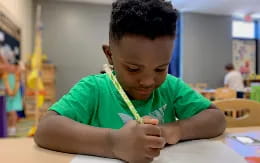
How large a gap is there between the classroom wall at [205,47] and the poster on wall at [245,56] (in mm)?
291

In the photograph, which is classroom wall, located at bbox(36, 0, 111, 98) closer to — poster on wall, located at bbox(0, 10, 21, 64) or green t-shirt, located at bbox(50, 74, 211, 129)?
poster on wall, located at bbox(0, 10, 21, 64)

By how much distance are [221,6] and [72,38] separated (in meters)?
2.92

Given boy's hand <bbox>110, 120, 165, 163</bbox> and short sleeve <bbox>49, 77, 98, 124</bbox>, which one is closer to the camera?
boy's hand <bbox>110, 120, 165, 163</bbox>

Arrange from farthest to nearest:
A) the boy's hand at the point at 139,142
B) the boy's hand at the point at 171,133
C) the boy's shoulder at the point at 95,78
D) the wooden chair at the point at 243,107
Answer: the wooden chair at the point at 243,107 < the boy's shoulder at the point at 95,78 < the boy's hand at the point at 171,133 < the boy's hand at the point at 139,142

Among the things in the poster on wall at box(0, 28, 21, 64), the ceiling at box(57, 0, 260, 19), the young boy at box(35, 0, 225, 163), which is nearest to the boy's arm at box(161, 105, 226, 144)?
the young boy at box(35, 0, 225, 163)

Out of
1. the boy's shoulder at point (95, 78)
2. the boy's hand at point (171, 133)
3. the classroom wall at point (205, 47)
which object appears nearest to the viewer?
the boy's hand at point (171, 133)

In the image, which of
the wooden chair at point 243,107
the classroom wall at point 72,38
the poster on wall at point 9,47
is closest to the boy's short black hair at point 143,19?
the wooden chair at point 243,107

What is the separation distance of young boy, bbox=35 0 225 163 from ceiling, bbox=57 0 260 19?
437 cm

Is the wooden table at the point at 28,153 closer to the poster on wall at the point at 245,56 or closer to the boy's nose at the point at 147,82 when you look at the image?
the boy's nose at the point at 147,82

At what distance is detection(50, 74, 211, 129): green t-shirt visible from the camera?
0.56 meters

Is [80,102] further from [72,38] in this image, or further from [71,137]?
[72,38]

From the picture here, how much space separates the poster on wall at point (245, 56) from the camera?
6.11 metres

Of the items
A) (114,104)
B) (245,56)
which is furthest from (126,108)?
(245,56)

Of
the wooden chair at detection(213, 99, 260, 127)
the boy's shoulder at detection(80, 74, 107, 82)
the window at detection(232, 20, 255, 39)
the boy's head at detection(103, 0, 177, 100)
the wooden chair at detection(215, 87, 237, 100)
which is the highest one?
the window at detection(232, 20, 255, 39)
